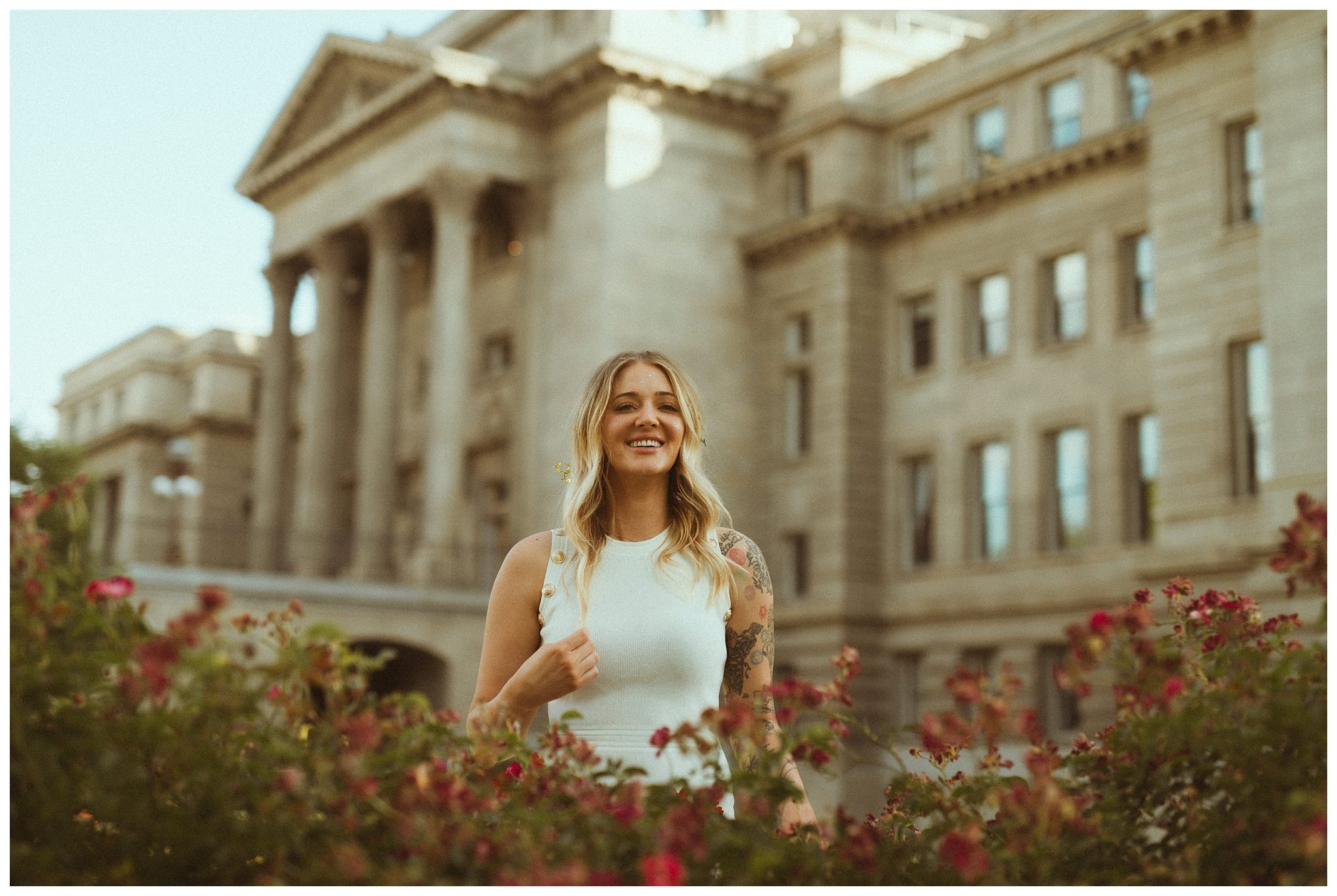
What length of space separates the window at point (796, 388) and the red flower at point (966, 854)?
39530 mm

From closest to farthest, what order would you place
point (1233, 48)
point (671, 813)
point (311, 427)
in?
point (671, 813) → point (1233, 48) → point (311, 427)

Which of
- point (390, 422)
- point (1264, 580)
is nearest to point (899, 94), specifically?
point (390, 422)

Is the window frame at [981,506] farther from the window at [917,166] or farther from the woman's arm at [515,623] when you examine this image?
the woman's arm at [515,623]

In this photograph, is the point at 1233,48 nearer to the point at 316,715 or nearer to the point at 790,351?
the point at 790,351

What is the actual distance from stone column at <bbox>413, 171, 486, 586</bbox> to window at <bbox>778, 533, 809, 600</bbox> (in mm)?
7927

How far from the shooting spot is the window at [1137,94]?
3731cm

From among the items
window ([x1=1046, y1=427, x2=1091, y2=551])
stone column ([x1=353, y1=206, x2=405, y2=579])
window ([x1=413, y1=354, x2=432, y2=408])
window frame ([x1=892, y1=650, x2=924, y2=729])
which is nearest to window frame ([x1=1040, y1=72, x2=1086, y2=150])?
window ([x1=1046, y1=427, x2=1091, y2=551])

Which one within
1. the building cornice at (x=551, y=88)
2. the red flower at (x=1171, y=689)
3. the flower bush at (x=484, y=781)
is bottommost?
the flower bush at (x=484, y=781)

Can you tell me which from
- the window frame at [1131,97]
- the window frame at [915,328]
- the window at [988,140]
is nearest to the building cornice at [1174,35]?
the window frame at [1131,97]

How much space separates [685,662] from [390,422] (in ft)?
133

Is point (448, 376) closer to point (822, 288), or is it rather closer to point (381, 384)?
point (381, 384)

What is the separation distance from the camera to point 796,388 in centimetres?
4347

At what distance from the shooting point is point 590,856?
358cm

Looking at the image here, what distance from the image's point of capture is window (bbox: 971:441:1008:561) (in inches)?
1521
